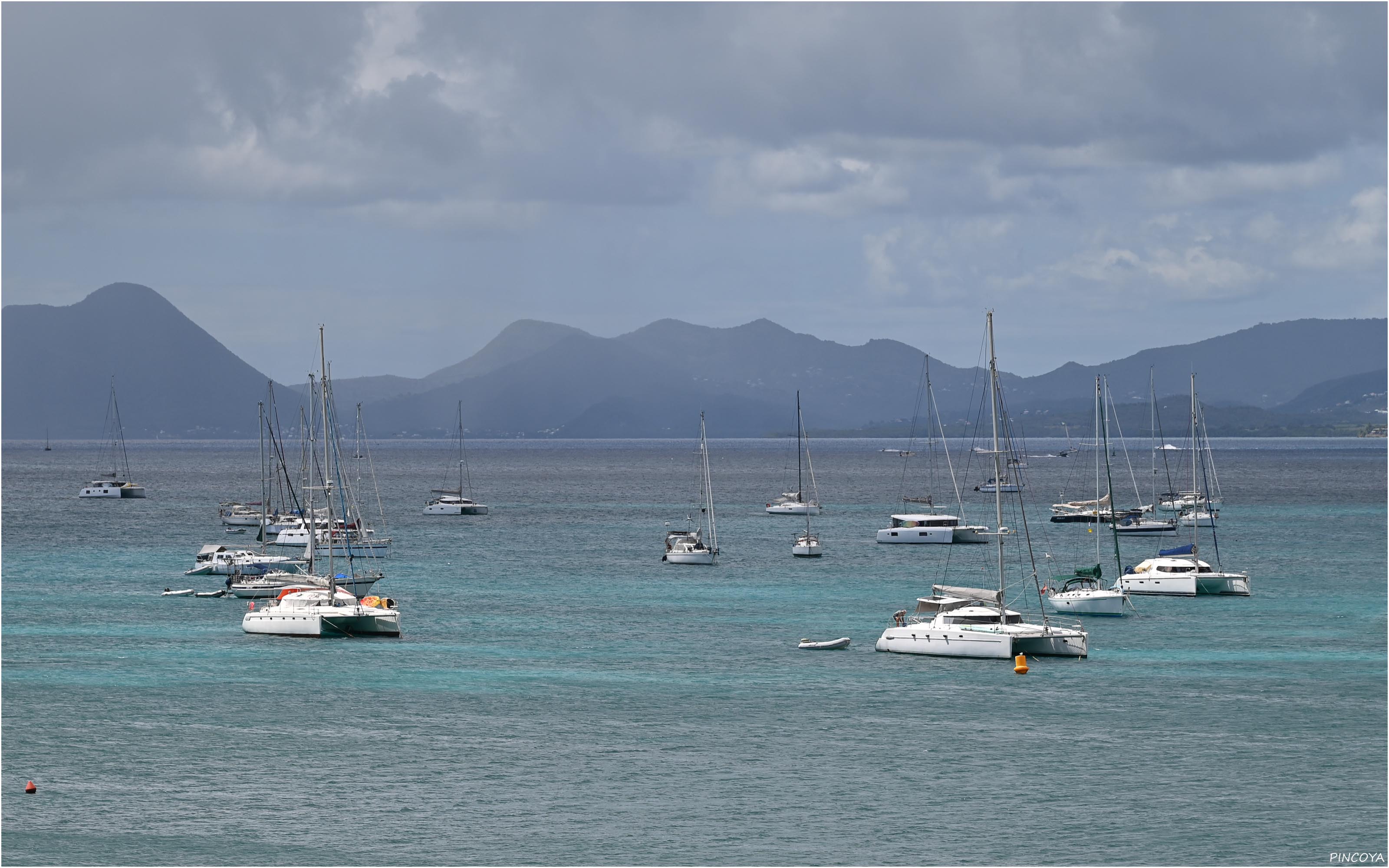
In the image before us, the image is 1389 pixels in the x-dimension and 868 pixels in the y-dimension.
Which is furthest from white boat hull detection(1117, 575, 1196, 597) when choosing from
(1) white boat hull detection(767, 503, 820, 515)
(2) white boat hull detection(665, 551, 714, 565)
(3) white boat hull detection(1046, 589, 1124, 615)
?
(1) white boat hull detection(767, 503, 820, 515)


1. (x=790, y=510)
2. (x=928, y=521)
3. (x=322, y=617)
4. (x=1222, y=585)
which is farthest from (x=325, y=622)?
(x=790, y=510)

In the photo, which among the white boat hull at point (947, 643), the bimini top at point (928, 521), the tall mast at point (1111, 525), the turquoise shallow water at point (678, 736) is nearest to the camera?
the turquoise shallow water at point (678, 736)

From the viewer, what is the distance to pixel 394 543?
477 ft

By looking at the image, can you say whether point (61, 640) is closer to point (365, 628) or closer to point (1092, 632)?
point (365, 628)

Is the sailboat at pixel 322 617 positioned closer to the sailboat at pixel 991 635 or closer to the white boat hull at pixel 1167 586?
the sailboat at pixel 991 635

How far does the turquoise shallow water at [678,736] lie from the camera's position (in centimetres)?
4606

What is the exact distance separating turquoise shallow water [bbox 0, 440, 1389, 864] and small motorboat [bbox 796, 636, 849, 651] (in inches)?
48.2

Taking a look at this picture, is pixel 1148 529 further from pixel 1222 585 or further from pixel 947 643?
pixel 947 643

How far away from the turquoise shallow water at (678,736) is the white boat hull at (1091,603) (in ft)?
6.10

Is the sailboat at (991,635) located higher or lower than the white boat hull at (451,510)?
lower

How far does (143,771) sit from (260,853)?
1082 centimetres

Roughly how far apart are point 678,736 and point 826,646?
19.6m

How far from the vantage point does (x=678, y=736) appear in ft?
191

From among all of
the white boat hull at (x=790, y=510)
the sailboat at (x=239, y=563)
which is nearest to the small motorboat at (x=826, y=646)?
the sailboat at (x=239, y=563)
